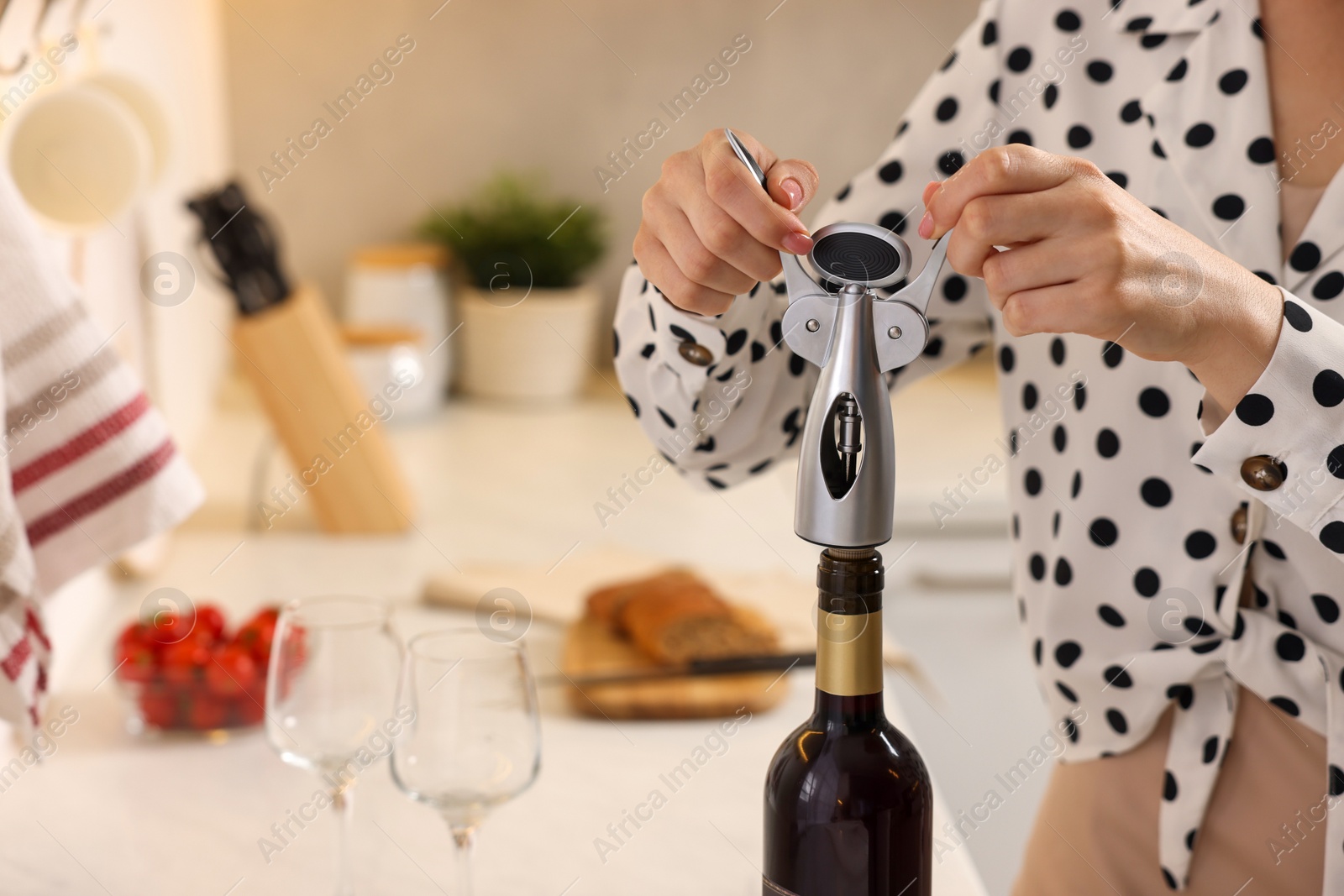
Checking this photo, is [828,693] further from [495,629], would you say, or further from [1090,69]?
[495,629]

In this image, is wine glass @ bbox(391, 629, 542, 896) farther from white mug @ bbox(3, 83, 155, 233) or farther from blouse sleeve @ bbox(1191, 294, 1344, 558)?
white mug @ bbox(3, 83, 155, 233)

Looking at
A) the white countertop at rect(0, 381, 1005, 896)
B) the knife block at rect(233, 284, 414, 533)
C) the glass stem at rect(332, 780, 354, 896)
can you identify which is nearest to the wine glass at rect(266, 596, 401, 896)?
the glass stem at rect(332, 780, 354, 896)

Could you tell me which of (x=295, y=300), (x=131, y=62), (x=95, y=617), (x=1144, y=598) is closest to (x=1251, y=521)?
(x=1144, y=598)

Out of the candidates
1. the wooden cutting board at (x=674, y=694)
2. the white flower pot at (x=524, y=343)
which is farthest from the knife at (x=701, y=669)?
the white flower pot at (x=524, y=343)

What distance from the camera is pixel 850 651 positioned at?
374 millimetres

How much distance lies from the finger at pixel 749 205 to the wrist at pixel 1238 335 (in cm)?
17

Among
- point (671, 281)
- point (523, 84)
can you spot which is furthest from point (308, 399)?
point (671, 281)

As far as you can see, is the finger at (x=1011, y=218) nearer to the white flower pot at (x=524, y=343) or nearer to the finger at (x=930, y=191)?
the finger at (x=930, y=191)

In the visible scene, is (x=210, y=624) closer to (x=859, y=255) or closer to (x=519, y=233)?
(x=859, y=255)

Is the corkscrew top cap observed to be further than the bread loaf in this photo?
No

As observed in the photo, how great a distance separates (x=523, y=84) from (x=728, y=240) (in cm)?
179

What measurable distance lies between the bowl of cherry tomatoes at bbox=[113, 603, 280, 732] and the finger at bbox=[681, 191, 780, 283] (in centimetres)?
53

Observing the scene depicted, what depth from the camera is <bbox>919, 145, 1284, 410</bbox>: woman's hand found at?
1.41 ft

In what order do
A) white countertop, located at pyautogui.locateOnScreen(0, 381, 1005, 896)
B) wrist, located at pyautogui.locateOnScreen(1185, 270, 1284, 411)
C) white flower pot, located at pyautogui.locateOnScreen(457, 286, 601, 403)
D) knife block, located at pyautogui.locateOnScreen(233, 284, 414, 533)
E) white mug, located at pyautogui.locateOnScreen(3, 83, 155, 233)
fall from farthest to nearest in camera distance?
white flower pot, located at pyautogui.locateOnScreen(457, 286, 601, 403)
knife block, located at pyautogui.locateOnScreen(233, 284, 414, 533)
white mug, located at pyautogui.locateOnScreen(3, 83, 155, 233)
white countertop, located at pyautogui.locateOnScreen(0, 381, 1005, 896)
wrist, located at pyautogui.locateOnScreen(1185, 270, 1284, 411)
